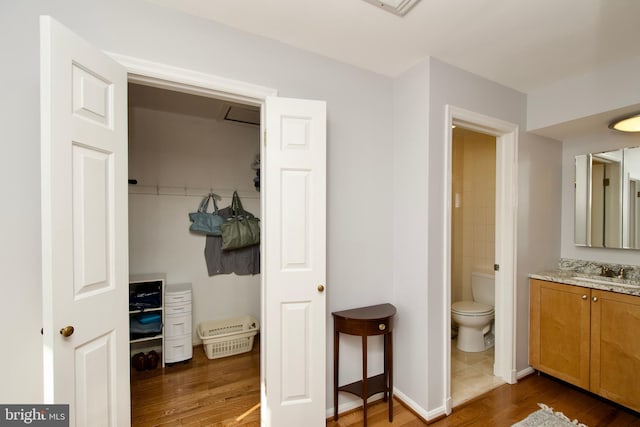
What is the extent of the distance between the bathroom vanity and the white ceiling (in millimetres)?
1680

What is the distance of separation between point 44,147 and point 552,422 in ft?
10.6

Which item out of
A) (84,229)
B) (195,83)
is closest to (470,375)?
(84,229)

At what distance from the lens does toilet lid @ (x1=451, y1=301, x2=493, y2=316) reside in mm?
2713

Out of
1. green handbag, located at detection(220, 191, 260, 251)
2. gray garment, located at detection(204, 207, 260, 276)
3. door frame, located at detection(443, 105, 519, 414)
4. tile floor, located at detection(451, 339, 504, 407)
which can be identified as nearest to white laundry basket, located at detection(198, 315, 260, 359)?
gray garment, located at detection(204, 207, 260, 276)

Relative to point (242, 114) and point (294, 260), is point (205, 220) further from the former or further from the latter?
point (294, 260)

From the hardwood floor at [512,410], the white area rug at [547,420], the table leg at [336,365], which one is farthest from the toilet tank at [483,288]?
the table leg at [336,365]

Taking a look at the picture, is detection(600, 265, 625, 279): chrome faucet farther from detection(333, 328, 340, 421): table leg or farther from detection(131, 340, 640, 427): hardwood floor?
detection(333, 328, 340, 421): table leg

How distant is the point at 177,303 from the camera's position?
2.57m

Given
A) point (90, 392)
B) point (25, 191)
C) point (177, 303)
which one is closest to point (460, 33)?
point (25, 191)

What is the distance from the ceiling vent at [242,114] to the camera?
269cm

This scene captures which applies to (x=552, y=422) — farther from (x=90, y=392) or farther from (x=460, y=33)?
(x=90, y=392)

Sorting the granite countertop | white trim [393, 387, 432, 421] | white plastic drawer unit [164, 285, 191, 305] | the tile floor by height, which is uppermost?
the granite countertop

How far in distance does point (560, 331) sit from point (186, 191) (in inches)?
146

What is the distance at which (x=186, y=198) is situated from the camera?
9.49ft
